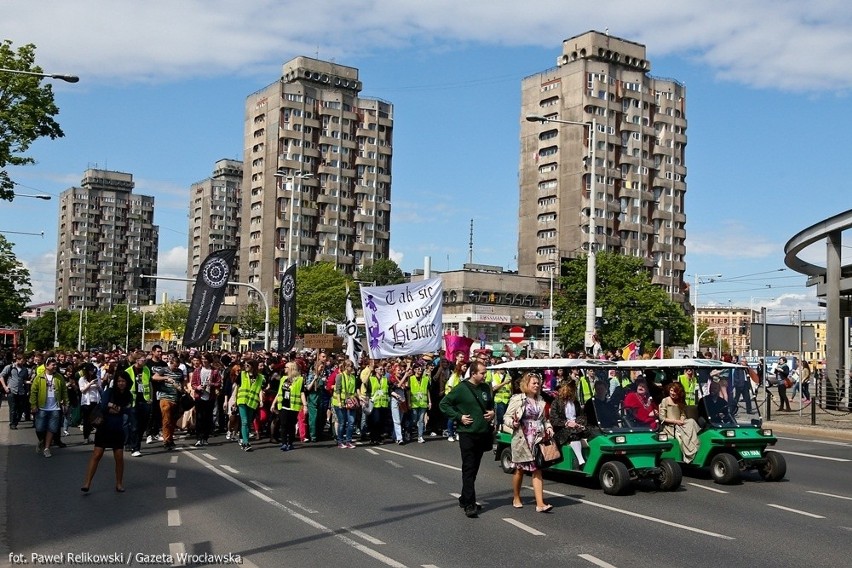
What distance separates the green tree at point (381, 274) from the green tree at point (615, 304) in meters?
43.1

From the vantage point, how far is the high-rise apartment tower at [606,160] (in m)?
106

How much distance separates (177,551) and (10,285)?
45.6 metres

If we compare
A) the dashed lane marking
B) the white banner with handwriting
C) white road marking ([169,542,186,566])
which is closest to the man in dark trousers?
the dashed lane marking

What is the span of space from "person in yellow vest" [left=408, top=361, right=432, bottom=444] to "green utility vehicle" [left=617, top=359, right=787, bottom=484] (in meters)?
7.56

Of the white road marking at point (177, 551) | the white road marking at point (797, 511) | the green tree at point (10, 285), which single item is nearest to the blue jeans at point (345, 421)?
the white road marking at point (797, 511)

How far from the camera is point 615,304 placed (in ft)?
255

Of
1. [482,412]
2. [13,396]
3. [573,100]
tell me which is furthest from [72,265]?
[482,412]

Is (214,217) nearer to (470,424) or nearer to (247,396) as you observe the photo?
(247,396)

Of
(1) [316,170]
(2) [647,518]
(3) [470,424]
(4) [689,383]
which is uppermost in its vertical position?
(1) [316,170]

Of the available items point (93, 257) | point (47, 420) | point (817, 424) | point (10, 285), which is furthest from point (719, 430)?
point (93, 257)

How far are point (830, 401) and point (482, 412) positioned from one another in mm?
23188

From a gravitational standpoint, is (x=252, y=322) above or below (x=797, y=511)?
above

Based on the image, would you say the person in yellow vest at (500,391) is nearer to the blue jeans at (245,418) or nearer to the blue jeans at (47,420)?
the blue jeans at (245,418)

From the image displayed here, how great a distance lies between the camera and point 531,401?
479 inches
